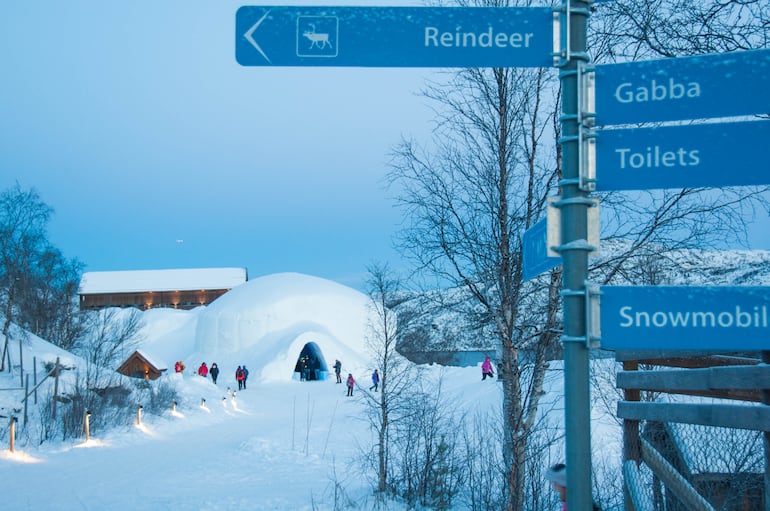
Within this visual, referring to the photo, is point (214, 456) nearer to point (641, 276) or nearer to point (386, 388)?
point (386, 388)

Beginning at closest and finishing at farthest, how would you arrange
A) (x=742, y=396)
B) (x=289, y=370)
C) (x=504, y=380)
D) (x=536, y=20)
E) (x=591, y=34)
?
(x=536, y=20)
(x=742, y=396)
(x=591, y=34)
(x=504, y=380)
(x=289, y=370)

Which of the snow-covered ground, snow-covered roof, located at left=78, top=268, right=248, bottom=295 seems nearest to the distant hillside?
the snow-covered ground

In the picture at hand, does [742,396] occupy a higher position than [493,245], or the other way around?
[493,245]

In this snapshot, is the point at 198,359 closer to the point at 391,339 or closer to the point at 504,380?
the point at 391,339

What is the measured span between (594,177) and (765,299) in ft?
2.11

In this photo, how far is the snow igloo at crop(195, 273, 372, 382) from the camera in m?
48.3

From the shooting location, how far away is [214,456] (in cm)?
1638

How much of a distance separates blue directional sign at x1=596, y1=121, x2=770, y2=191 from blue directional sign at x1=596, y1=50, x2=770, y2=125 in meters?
0.06

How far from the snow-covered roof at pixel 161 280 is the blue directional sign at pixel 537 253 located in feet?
295

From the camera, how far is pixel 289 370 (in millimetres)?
47094

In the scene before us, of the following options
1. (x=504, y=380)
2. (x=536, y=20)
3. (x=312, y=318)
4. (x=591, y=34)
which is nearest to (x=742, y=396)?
(x=536, y=20)

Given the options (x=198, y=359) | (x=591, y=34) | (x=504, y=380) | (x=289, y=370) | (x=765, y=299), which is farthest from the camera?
(x=198, y=359)

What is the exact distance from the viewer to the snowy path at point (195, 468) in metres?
11.3

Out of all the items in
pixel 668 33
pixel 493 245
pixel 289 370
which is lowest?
pixel 289 370
